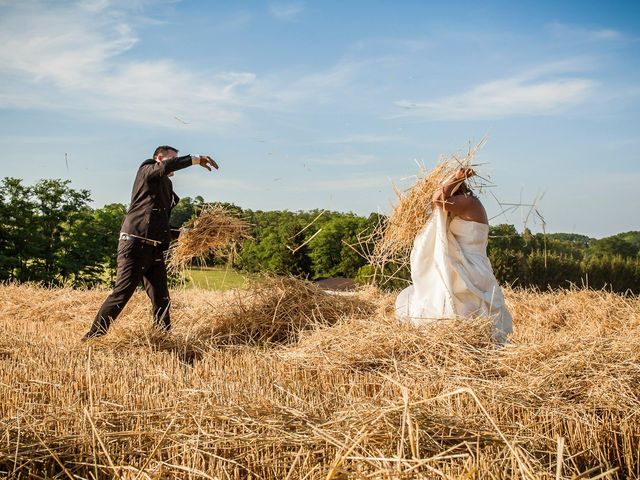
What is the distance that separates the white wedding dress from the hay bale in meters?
1.10

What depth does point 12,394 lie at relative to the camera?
183 inches

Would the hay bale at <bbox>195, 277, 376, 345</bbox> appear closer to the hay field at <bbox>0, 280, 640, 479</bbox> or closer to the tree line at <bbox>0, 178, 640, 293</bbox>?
the hay field at <bbox>0, 280, 640, 479</bbox>

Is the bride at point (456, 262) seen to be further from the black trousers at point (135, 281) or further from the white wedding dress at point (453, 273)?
the black trousers at point (135, 281)

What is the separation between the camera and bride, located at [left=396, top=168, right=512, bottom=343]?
6.94m

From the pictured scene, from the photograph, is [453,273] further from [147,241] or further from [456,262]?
[147,241]

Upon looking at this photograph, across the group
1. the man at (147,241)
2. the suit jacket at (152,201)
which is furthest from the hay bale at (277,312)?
the suit jacket at (152,201)

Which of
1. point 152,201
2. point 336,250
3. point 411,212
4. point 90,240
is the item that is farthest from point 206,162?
point 336,250

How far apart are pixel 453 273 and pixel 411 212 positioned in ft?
2.64

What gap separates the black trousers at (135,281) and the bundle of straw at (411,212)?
7.65 ft

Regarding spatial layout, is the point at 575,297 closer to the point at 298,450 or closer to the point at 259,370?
the point at 259,370

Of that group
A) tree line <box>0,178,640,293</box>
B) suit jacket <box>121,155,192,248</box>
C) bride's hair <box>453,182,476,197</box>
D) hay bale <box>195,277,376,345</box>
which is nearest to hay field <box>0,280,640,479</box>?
hay bale <box>195,277,376,345</box>

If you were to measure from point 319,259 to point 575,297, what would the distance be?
1272 cm

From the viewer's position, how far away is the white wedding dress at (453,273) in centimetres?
696

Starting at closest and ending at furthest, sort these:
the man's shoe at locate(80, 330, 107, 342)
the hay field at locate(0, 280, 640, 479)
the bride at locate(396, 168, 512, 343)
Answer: the hay field at locate(0, 280, 640, 479)
the man's shoe at locate(80, 330, 107, 342)
the bride at locate(396, 168, 512, 343)
